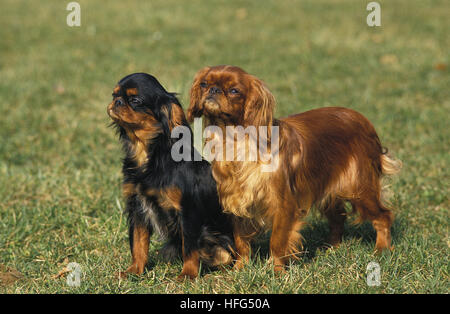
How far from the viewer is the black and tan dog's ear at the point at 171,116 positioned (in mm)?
3592

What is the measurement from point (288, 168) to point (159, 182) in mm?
→ 817

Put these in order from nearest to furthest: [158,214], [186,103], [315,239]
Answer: [158,214], [315,239], [186,103]

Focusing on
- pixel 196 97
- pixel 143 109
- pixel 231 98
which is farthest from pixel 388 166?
pixel 143 109

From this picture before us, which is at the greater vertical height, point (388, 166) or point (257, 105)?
point (257, 105)

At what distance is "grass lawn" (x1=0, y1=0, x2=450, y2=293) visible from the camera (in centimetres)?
384

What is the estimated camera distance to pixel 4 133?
6.95 m

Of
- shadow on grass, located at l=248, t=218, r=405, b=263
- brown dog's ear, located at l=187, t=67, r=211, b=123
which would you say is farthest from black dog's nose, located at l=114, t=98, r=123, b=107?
shadow on grass, located at l=248, t=218, r=405, b=263

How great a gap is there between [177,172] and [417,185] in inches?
116

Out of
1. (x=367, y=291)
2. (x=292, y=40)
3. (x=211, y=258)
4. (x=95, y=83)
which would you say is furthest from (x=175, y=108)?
(x=292, y=40)

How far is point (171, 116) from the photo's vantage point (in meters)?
3.60

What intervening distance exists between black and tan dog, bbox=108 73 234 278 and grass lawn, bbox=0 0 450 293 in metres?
0.23

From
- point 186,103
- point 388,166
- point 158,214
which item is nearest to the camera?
point 158,214

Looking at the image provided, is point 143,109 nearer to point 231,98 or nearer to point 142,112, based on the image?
point 142,112

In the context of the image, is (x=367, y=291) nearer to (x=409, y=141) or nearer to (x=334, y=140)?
(x=334, y=140)
